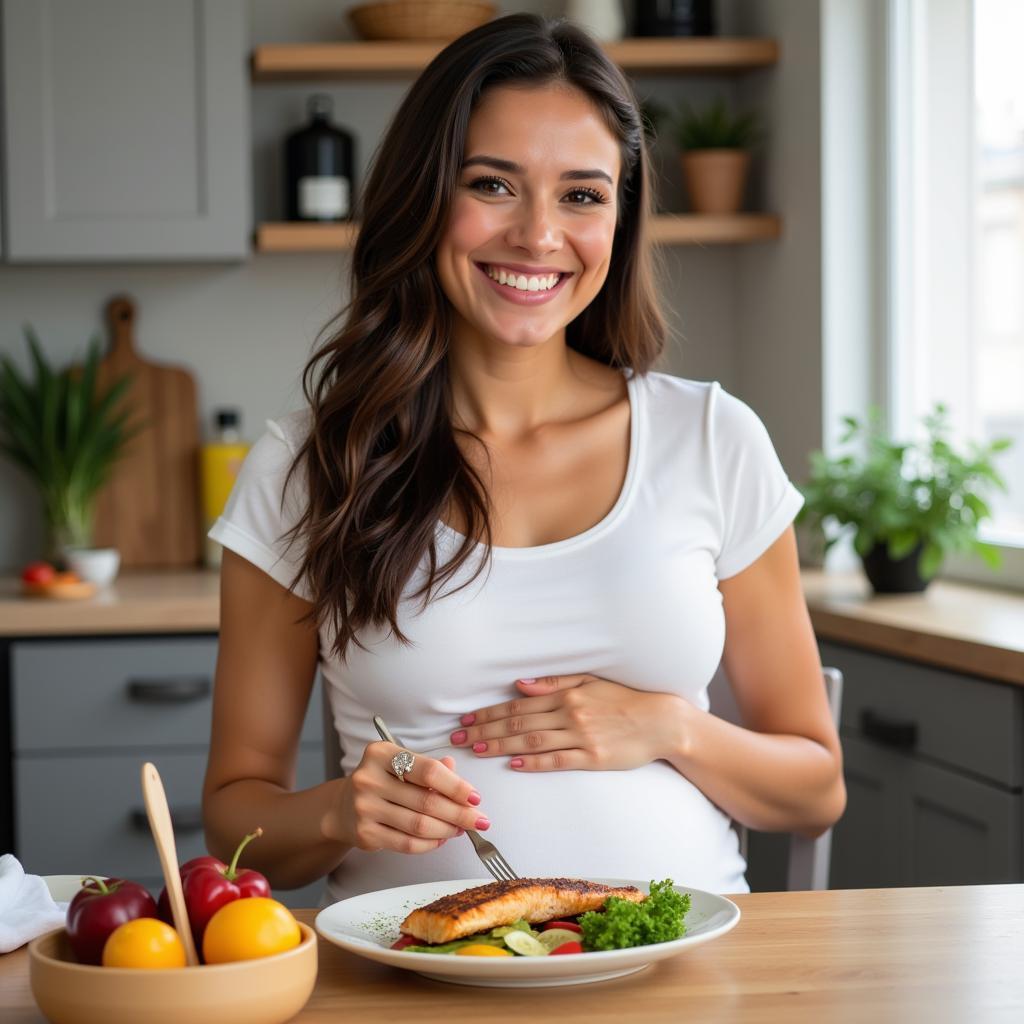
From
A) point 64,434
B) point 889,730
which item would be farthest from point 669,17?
point 889,730

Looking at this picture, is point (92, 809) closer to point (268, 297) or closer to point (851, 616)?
point (268, 297)

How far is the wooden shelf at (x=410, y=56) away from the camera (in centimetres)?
310

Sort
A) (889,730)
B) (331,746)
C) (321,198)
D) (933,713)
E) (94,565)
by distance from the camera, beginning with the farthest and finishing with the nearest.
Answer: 1. (321,198)
2. (94,565)
3. (889,730)
4. (933,713)
5. (331,746)

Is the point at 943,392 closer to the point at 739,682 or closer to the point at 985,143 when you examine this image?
the point at 985,143

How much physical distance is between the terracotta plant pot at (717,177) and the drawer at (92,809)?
1.47m

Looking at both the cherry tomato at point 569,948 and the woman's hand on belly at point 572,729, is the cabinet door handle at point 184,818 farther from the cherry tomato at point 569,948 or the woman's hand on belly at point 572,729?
the cherry tomato at point 569,948

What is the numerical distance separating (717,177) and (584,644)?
1975mm

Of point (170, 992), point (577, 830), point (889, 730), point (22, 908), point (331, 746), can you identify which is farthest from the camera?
point (889, 730)

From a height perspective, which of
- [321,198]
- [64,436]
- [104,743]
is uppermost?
[321,198]

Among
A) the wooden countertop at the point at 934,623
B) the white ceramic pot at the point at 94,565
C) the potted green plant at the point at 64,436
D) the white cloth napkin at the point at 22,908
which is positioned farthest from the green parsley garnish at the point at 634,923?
the potted green plant at the point at 64,436

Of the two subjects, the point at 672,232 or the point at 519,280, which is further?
the point at 672,232

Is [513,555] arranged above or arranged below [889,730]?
above

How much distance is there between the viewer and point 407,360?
64.8 inches

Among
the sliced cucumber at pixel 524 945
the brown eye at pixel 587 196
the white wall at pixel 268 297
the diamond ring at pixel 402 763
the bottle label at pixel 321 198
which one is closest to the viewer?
the sliced cucumber at pixel 524 945
